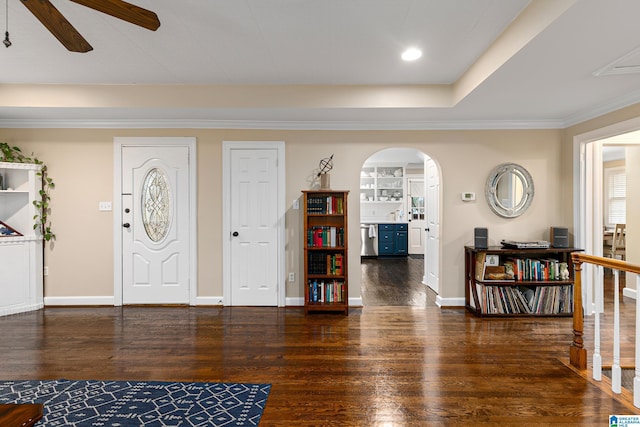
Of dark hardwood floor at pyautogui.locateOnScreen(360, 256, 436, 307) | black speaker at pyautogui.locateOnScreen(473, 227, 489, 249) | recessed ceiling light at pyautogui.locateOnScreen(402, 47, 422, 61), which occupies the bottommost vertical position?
dark hardwood floor at pyautogui.locateOnScreen(360, 256, 436, 307)

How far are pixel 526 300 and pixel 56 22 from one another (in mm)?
4933

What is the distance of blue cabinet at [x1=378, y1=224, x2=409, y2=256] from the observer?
28.0 feet

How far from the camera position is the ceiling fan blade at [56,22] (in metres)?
1.70

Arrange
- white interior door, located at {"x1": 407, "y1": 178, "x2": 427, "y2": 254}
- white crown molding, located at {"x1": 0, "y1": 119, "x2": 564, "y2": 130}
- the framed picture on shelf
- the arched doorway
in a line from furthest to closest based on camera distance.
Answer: white interior door, located at {"x1": 407, "y1": 178, "x2": 427, "y2": 254}
the arched doorway
white crown molding, located at {"x1": 0, "y1": 119, "x2": 564, "y2": 130}
the framed picture on shelf

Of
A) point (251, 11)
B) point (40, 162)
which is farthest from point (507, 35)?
point (40, 162)

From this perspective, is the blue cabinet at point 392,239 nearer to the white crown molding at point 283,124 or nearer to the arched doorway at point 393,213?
the arched doorway at point 393,213

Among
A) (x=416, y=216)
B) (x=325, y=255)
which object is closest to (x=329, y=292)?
(x=325, y=255)

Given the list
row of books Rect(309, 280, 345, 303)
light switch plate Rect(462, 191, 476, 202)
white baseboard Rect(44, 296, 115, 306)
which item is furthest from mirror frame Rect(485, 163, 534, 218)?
white baseboard Rect(44, 296, 115, 306)

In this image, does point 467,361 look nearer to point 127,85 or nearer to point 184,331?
point 184,331

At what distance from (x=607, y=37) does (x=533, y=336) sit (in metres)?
2.68

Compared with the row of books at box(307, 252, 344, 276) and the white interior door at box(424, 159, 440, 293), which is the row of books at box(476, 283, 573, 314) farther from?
the row of books at box(307, 252, 344, 276)

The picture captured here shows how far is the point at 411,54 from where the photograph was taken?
10.0 ft

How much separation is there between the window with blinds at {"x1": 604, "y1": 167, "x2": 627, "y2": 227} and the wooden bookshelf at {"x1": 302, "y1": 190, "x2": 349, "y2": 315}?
699 cm

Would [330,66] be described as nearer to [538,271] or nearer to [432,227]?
[432,227]
